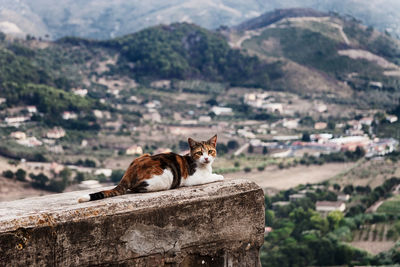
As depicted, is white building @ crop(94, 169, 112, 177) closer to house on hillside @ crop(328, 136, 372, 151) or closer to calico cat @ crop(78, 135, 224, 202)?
house on hillside @ crop(328, 136, 372, 151)

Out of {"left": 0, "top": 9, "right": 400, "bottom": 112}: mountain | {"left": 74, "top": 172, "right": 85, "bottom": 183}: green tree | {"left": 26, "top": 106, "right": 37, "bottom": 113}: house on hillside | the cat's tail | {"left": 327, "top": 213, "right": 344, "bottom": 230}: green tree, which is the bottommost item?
{"left": 327, "top": 213, "right": 344, "bottom": 230}: green tree

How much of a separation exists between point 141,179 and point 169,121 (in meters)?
44.7

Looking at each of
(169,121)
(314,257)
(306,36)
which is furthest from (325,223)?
(306,36)

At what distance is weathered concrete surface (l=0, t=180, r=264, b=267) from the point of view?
200cm

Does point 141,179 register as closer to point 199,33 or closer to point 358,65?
point 358,65

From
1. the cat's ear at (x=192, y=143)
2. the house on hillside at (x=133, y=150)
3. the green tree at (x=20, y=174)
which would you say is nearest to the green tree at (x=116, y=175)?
the house on hillside at (x=133, y=150)

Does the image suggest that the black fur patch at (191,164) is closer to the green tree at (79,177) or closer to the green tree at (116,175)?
the green tree at (116,175)

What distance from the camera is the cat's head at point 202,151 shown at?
116 inches

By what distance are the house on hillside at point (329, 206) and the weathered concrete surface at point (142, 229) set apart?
2632 centimetres

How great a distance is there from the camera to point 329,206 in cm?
2884

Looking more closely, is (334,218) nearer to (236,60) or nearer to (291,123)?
(291,123)

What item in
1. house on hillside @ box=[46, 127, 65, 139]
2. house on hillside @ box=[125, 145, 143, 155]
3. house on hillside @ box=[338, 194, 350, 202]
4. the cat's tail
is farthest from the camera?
house on hillside @ box=[46, 127, 65, 139]

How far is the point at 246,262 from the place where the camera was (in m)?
2.41

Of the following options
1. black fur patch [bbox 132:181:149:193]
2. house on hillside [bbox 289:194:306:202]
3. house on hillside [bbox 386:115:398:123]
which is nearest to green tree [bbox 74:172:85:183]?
house on hillside [bbox 289:194:306:202]
